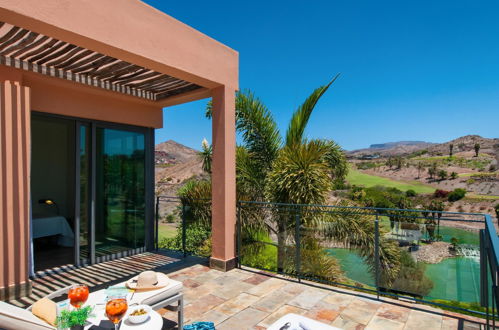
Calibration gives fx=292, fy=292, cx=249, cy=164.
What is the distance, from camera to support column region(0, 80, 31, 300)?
383 centimetres

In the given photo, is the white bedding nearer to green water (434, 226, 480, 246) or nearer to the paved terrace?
the paved terrace

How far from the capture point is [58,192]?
7.23 metres

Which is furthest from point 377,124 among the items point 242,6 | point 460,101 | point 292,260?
point 292,260

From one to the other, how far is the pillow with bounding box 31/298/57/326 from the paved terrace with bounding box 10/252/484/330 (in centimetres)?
131

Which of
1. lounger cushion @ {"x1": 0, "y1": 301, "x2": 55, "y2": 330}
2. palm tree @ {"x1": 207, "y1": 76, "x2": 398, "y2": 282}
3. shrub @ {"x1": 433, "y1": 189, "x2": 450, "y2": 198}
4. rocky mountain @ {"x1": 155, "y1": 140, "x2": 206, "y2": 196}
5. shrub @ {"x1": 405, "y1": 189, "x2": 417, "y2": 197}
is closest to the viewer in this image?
lounger cushion @ {"x1": 0, "y1": 301, "x2": 55, "y2": 330}

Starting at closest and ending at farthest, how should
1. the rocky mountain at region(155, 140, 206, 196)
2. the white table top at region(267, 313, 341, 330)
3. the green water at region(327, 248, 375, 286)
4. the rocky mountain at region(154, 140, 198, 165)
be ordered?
the white table top at region(267, 313, 341, 330)
the green water at region(327, 248, 375, 286)
the rocky mountain at region(155, 140, 206, 196)
the rocky mountain at region(154, 140, 198, 165)

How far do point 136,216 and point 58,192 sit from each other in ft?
8.08

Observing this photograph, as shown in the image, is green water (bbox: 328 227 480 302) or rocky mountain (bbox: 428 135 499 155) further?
rocky mountain (bbox: 428 135 499 155)

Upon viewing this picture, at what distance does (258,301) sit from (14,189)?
362 centimetres

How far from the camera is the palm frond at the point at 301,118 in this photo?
25.7ft

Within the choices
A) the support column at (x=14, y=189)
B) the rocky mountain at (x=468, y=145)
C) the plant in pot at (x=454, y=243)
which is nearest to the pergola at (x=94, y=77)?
the support column at (x=14, y=189)

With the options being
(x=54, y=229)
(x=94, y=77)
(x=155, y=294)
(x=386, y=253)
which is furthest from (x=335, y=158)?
(x=54, y=229)

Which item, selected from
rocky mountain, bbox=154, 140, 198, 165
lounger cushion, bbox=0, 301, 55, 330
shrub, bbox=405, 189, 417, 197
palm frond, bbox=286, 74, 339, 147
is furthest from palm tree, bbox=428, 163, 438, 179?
lounger cushion, bbox=0, 301, 55, 330

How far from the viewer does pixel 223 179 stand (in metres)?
5.08
